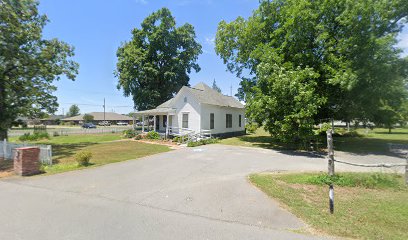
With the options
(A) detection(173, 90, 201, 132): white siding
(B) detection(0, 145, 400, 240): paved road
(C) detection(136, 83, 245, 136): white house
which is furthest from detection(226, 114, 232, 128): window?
(B) detection(0, 145, 400, 240): paved road

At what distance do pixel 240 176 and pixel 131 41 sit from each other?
3692cm

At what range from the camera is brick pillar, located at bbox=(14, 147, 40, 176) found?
9.50m

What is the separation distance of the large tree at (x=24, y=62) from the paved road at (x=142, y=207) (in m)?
13.6

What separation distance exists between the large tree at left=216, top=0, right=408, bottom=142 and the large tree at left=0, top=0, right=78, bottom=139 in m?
17.6

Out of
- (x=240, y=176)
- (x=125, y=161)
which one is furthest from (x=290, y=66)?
(x=125, y=161)

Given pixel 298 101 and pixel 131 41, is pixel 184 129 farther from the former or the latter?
pixel 131 41

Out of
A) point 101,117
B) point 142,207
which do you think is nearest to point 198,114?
point 142,207

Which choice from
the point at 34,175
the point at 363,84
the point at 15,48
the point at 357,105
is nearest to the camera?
the point at 34,175

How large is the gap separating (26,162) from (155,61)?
101 feet

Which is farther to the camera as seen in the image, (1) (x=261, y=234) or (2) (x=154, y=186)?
(2) (x=154, y=186)

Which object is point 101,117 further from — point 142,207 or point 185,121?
point 142,207

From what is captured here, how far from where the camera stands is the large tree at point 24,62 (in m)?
17.5

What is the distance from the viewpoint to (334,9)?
→ 57.5ft

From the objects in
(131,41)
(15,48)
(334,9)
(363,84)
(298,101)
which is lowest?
(298,101)
